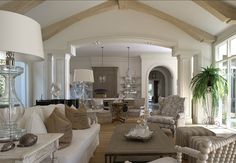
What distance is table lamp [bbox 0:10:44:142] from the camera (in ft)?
5.24

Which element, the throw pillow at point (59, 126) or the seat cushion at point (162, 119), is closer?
the throw pillow at point (59, 126)

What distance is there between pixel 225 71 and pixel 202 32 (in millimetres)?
1397

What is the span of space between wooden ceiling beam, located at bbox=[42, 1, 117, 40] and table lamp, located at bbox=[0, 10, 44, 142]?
19.5 ft

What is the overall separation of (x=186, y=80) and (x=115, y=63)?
5968mm

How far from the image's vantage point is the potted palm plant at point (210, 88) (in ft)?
23.3

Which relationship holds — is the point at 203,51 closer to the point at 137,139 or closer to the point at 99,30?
the point at 99,30

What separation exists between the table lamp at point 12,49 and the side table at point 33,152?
166 millimetres

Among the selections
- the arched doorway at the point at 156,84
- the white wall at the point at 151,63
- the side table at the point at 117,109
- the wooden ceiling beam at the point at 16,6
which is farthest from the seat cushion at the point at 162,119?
the arched doorway at the point at 156,84

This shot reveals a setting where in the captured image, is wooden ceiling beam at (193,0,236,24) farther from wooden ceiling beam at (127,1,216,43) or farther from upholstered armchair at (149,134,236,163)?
upholstered armchair at (149,134,236,163)

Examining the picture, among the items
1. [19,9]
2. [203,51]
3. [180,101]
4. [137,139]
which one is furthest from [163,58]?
[137,139]

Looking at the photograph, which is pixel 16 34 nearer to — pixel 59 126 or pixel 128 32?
pixel 59 126

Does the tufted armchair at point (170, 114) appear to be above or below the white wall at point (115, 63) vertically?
below

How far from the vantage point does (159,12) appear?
24.8ft

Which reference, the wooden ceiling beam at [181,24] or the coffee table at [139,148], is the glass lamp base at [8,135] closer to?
the coffee table at [139,148]
